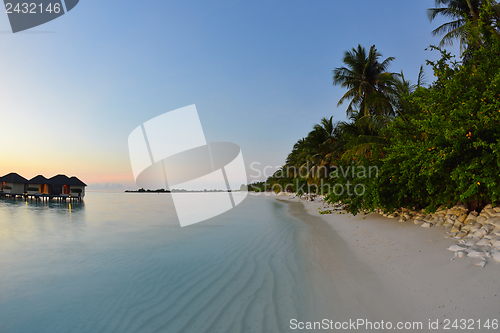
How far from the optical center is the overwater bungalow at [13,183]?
1585 inches

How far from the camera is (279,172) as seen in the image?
200ft

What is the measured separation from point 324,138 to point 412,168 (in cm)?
2170

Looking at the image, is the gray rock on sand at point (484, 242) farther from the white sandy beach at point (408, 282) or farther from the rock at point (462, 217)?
the rock at point (462, 217)

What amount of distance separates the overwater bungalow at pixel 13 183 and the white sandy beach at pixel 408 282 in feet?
166

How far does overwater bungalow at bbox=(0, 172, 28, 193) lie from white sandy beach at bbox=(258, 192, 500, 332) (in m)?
50.7

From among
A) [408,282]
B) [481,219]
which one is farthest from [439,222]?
[408,282]

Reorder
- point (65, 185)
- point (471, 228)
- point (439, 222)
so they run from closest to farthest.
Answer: point (471, 228), point (439, 222), point (65, 185)

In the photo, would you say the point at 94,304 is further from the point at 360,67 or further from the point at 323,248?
the point at 360,67

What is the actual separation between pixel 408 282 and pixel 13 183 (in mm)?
55534

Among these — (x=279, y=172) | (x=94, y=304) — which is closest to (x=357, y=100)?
(x=94, y=304)

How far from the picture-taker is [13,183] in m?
41.6

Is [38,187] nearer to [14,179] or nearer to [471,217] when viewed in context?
[14,179]

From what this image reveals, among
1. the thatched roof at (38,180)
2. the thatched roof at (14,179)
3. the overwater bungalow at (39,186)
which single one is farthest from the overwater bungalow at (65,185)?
the thatched roof at (14,179)

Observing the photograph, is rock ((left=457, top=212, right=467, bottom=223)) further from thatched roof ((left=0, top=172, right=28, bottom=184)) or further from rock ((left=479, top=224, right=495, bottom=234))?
thatched roof ((left=0, top=172, right=28, bottom=184))
